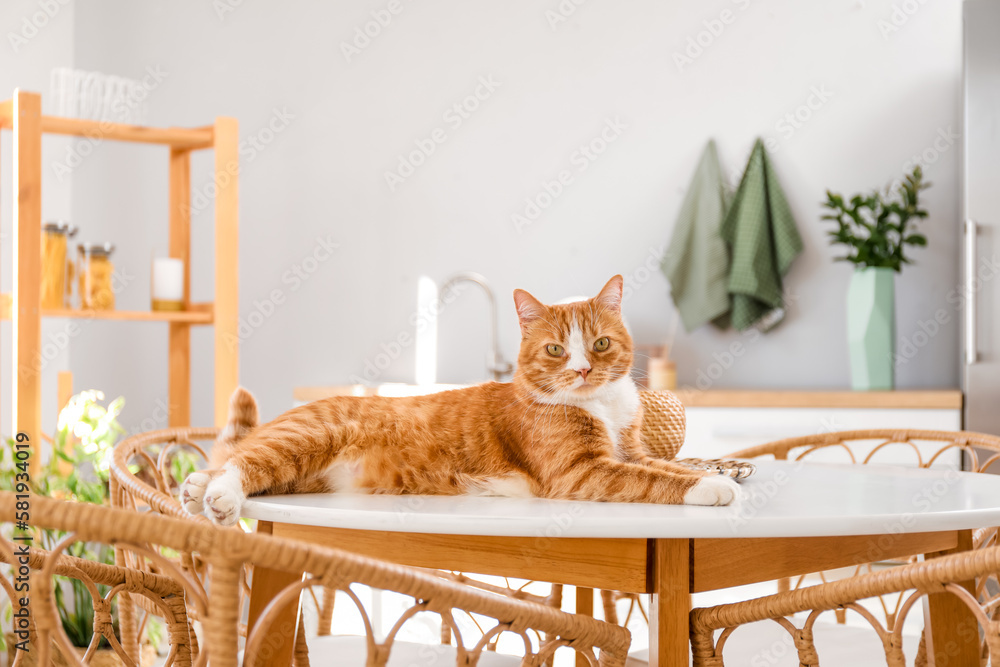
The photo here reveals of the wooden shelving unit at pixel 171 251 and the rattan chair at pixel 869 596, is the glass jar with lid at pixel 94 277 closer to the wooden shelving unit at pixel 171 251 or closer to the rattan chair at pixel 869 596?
the wooden shelving unit at pixel 171 251

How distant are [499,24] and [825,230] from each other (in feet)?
5.22

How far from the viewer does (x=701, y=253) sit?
3.11m

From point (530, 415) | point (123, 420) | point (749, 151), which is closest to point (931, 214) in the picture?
point (749, 151)

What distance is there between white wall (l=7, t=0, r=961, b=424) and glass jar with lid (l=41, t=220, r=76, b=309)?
1270 millimetres

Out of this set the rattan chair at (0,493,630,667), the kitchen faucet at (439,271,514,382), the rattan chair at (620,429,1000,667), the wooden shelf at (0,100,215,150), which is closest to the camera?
the rattan chair at (0,493,630,667)

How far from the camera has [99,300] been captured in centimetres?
247

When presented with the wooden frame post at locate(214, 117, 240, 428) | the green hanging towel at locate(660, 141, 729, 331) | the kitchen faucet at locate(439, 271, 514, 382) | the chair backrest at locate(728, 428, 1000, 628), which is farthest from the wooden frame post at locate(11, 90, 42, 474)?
the green hanging towel at locate(660, 141, 729, 331)

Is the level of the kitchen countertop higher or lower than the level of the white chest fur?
lower

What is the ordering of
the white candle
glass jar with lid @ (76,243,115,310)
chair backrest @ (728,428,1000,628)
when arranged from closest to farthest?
chair backrest @ (728,428,1000,628) < glass jar with lid @ (76,243,115,310) < the white candle

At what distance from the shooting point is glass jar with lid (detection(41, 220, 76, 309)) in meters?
2.41

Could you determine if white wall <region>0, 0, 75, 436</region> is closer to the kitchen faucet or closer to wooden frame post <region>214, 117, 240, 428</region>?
wooden frame post <region>214, 117, 240, 428</region>

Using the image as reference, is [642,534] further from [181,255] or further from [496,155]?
[496,155]

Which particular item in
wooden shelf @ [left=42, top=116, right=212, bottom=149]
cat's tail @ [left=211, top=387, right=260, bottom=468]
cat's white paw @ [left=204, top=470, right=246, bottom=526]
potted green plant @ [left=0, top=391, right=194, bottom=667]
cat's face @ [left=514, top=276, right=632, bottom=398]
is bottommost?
potted green plant @ [left=0, top=391, right=194, bottom=667]

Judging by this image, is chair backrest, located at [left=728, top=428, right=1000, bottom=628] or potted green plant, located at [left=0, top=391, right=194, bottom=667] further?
potted green plant, located at [left=0, top=391, right=194, bottom=667]
